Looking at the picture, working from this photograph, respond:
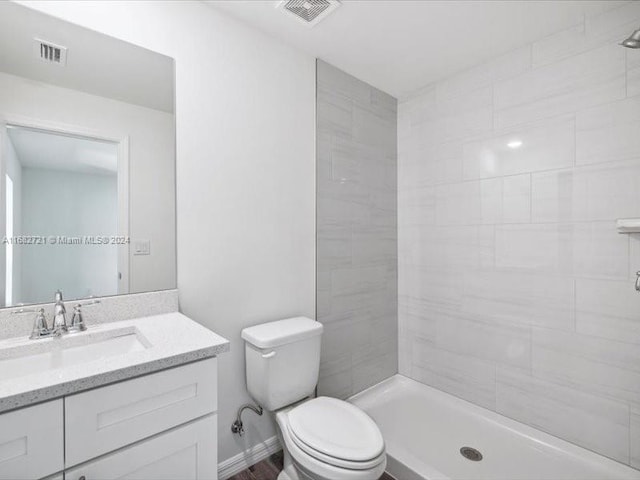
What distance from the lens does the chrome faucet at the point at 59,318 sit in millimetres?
1142

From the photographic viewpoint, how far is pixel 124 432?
0.89 meters

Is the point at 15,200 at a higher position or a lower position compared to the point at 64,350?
higher

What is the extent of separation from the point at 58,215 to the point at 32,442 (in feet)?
2.61

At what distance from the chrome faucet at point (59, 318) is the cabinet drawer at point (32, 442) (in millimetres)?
444

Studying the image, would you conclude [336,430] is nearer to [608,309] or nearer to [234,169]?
[234,169]

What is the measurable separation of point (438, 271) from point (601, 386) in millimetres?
1025

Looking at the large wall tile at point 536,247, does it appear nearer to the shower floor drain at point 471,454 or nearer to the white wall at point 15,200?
the shower floor drain at point 471,454

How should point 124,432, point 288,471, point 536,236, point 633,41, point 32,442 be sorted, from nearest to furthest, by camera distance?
point 32,442, point 124,432, point 633,41, point 288,471, point 536,236

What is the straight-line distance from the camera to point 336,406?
5.12 feet

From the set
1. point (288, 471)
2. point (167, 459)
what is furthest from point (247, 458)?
point (167, 459)

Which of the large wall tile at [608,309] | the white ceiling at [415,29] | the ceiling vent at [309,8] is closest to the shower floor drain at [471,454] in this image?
the large wall tile at [608,309]

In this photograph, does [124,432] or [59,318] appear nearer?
[124,432]

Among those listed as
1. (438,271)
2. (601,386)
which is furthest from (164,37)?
(601,386)

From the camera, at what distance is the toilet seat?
1.23 m
